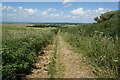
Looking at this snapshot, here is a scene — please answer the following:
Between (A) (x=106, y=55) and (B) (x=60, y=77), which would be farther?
(A) (x=106, y=55)

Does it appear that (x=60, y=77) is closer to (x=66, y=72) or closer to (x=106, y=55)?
(x=66, y=72)

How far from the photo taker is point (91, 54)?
5953 mm

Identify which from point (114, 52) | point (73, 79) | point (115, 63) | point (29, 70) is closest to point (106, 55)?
point (114, 52)

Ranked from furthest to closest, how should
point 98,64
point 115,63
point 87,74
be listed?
point 98,64
point 87,74
point 115,63

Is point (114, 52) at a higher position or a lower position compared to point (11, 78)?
higher

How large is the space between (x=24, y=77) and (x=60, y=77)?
1.23m

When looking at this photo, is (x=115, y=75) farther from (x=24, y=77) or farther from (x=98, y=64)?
(x=24, y=77)

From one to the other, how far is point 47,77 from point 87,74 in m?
1.47

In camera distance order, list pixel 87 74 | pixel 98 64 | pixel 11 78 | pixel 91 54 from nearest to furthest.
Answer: pixel 11 78
pixel 87 74
pixel 98 64
pixel 91 54

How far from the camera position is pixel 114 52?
433 centimetres

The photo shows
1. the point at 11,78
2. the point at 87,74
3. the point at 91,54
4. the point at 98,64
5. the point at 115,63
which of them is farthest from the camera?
the point at 91,54

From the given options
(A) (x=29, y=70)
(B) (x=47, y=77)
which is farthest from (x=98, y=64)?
(A) (x=29, y=70)

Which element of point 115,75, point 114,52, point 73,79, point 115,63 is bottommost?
point 73,79

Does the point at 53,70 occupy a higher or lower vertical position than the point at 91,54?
lower
